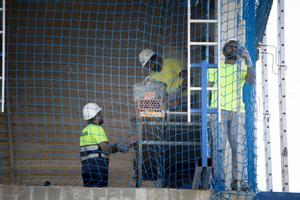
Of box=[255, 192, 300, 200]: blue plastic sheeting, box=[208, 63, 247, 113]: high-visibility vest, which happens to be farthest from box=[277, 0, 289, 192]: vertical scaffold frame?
box=[208, 63, 247, 113]: high-visibility vest

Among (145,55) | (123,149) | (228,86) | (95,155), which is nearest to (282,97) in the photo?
(228,86)

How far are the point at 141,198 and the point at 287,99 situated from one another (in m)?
2.46

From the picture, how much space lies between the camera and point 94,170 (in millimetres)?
10461

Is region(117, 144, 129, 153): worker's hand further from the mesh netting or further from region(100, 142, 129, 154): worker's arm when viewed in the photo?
the mesh netting

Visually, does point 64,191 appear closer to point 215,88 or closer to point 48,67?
point 215,88

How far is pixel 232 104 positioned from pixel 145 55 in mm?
1924

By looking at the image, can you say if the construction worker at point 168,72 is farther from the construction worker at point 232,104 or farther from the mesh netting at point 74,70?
the construction worker at point 232,104

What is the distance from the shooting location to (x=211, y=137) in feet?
32.9

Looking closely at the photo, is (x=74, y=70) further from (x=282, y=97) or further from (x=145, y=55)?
(x=282, y=97)

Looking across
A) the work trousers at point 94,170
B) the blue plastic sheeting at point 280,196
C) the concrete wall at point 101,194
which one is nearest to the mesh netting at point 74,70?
the work trousers at point 94,170

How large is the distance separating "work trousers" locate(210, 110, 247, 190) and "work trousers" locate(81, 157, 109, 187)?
136 cm

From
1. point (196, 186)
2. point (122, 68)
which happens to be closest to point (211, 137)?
point (196, 186)

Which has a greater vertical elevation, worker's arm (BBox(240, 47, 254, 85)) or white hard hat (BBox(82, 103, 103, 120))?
worker's arm (BBox(240, 47, 254, 85))

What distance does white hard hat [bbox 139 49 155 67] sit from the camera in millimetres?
11344
